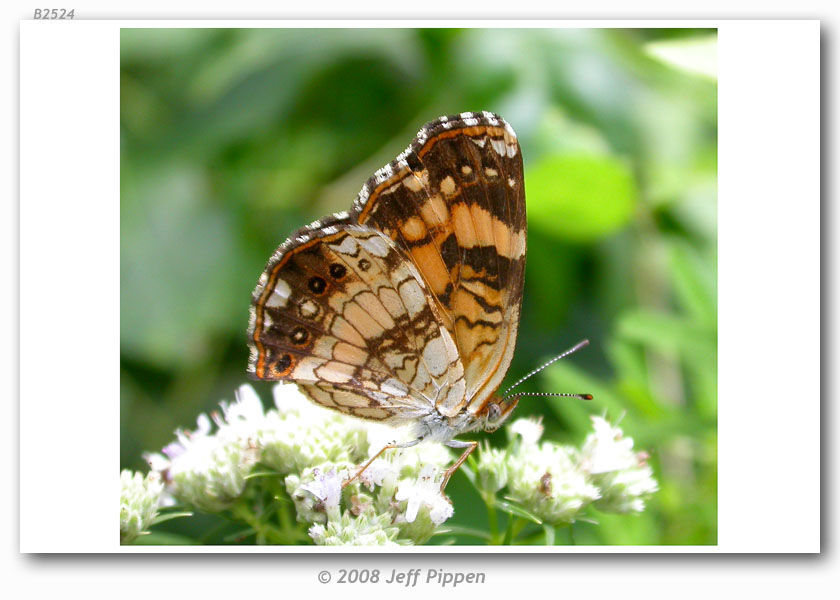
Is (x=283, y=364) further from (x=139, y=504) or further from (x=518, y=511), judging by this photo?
(x=518, y=511)

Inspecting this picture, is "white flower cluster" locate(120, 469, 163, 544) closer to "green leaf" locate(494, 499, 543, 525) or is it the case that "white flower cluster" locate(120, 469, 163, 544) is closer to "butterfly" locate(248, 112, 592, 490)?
"butterfly" locate(248, 112, 592, 490)

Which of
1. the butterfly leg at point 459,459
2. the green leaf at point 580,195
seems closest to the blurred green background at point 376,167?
the green leaf at point 580,195

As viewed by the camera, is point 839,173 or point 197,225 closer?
point 839,173

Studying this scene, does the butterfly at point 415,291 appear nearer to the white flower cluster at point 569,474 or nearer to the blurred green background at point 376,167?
the white flower cluster at point 569,474

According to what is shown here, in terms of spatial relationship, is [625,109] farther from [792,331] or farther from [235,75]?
[235,75]

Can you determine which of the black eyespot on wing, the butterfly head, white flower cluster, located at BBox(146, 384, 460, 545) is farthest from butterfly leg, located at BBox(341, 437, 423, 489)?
the black eyespot on wing

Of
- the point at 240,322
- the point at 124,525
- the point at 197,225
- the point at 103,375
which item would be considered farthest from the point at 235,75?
the point at 124,525
